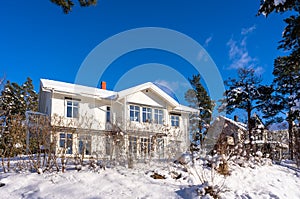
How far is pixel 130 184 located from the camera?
5742 millimetres

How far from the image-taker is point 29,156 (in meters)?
7.12

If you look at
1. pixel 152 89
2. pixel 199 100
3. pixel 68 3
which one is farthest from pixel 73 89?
pixel 199 100

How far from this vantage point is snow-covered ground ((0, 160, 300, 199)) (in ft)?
17.1

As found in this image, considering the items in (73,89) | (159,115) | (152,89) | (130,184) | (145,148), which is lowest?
(130,184)

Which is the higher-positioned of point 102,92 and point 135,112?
point 102,92

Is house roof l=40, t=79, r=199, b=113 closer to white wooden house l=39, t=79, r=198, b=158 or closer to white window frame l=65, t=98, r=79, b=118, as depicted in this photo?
white wooden house l=39, t=79, r=198, b=158

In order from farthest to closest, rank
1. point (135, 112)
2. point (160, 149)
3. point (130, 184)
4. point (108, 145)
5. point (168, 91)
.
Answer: point (168, 91) → point (135, 112) → point (160, 149) → point (108, 145) → point (130, 184)

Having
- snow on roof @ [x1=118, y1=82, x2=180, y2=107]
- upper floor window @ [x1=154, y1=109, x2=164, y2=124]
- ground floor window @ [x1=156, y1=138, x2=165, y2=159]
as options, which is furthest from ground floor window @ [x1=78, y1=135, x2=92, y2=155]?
upper floor window @ [x1=154, y1=109, x2=164, y2=124]

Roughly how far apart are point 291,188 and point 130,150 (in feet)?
14.9

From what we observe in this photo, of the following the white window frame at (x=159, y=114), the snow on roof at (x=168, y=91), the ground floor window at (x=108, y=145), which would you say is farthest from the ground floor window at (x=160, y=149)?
the snow on roof at (x=168, y=91)

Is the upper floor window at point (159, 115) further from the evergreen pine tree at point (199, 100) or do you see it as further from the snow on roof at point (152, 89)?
the evergreen pine tree at point (199, 100)

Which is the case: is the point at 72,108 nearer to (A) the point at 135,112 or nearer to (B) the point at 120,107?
(B) the point at 120,107

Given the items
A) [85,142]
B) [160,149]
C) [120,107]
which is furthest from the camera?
[120,107]

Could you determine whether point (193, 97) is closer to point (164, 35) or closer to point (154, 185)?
point (164, 35)
